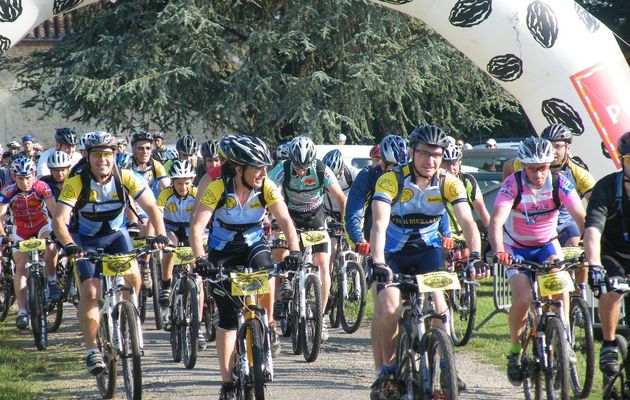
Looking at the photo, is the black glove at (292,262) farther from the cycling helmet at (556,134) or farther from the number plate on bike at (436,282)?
the cycling helmet at (556,134)

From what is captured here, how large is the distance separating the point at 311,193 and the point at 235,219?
3179mm

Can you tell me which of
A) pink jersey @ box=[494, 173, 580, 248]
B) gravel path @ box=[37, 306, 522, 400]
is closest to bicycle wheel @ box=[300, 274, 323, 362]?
gravel path @ box=[37, 306, 522, 400]

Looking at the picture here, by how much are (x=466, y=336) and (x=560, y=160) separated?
2.14m

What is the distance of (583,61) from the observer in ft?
32.7

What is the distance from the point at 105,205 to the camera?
25.0 ft

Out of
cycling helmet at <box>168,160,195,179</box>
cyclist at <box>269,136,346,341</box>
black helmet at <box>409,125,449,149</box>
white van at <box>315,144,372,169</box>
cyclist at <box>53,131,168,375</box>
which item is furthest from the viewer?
white van at <box>315,144,372,169</box>

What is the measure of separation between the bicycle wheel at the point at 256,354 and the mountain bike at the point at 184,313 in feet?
7.68

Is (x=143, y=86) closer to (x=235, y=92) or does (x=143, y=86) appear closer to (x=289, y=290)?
(x=235, y=92)

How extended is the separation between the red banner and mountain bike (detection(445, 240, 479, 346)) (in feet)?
5.91

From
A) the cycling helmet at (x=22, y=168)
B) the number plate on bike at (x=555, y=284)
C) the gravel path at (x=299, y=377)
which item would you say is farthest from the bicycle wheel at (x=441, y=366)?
the cycling helmet at (x=22, y=168)

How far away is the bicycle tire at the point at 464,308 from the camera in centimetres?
940

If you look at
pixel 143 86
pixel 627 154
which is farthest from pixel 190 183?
pixel 143 86

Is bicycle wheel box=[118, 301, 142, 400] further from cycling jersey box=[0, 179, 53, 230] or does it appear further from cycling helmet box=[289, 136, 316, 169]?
cycling jersey box=[0, 179, 53, 230]

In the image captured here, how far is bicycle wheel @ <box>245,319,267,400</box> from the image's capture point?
605 centimetres
